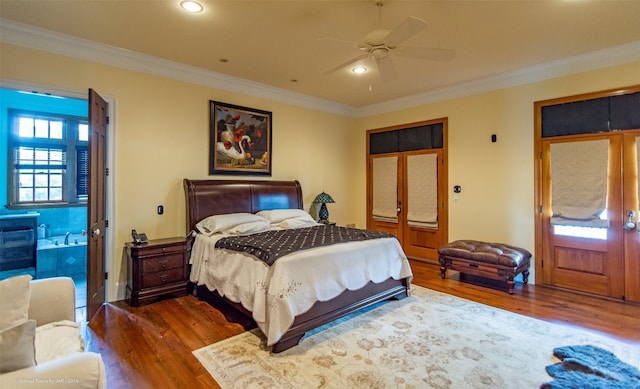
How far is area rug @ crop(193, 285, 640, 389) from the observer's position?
2.19 m

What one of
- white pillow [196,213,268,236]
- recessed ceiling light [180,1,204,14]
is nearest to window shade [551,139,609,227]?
white pillow [196,213,268,236]

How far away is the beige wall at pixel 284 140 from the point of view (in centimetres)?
367

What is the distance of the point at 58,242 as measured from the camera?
5.07 metres

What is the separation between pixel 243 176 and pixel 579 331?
14.6 ft

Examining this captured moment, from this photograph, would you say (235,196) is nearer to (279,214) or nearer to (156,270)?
(279,214)

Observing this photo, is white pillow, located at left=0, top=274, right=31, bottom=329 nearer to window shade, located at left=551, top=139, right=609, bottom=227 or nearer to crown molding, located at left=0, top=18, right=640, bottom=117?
crown molding, located at left=0, top=18, right=640, bottom=117

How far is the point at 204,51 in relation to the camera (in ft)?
12.2

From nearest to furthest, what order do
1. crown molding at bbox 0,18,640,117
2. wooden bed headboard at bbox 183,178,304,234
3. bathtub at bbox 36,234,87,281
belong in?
1. crown molding at bbox 0,18,640,117
2. wooden bed headboard at bbox 183,178,304,234
3. bathtub at bbox 36,234,87,281

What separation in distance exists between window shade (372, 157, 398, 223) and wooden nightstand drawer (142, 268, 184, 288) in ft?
12.6

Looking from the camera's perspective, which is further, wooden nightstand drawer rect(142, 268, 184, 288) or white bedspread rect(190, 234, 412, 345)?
wooden nightstand drawer rect(142, 268, 184, 288)

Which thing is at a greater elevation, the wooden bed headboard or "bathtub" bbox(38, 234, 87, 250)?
the wooden bed headboard

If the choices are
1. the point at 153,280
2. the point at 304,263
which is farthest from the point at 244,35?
the point at 153,280

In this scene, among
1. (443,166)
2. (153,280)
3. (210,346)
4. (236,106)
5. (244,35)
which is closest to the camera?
(210,346)

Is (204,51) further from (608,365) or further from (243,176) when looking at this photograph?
(608,365)
